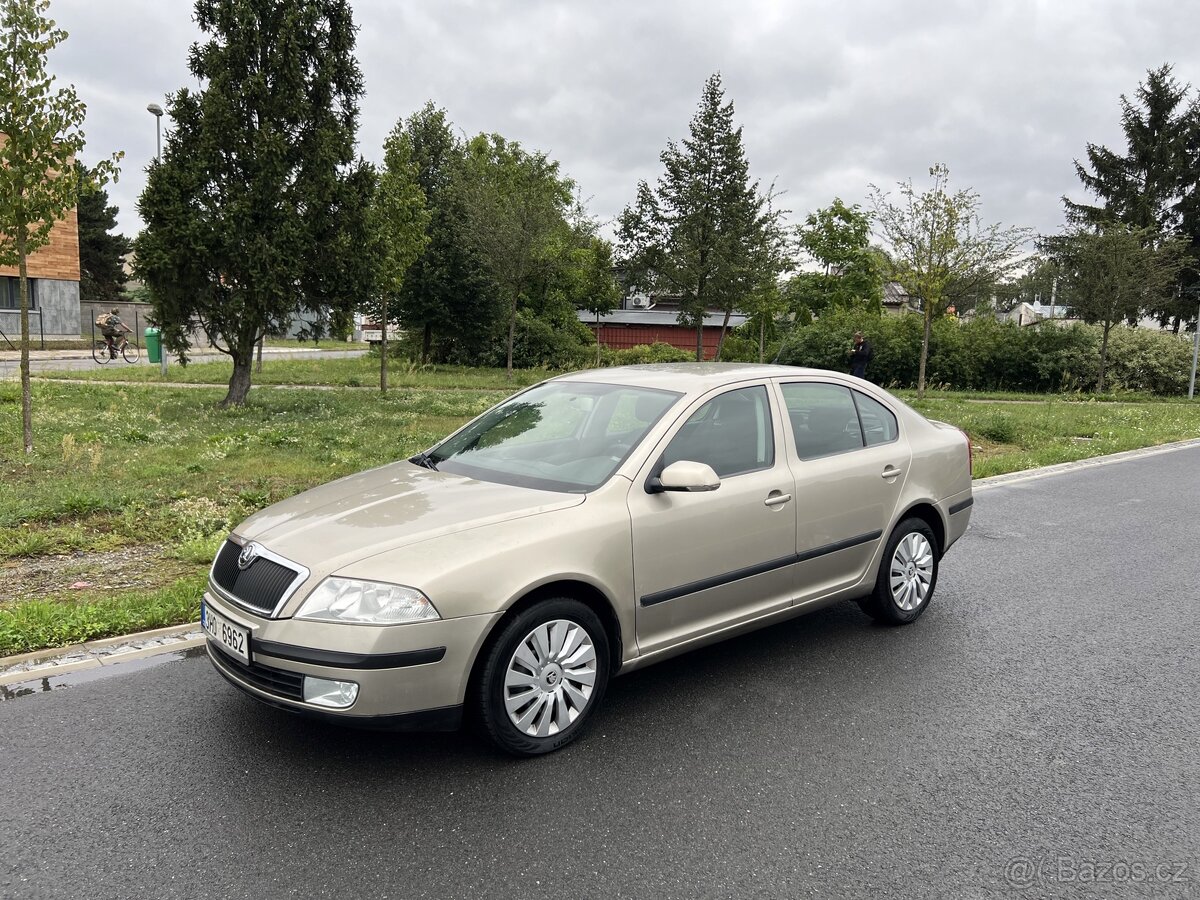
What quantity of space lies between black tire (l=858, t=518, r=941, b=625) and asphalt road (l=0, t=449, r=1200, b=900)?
29 cm

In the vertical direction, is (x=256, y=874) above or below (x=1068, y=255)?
below

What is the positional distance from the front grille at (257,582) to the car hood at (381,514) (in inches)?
2.6

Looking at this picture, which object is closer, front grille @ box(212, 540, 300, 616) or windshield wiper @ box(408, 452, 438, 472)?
front grille @ box(212, 540, 300, 616)

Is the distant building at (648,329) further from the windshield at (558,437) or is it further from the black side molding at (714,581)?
the black side molding at (714,581)

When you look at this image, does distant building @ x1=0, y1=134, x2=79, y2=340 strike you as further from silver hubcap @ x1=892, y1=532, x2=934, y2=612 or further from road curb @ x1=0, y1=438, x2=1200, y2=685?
silver hubcap @ x1=892, y1=532, x2=934, y2=612

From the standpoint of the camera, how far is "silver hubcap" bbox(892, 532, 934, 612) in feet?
17.4

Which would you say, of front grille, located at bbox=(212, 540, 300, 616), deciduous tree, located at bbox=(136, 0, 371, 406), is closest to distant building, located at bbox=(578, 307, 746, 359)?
deciduous tree, located at bbox=(136, 0, 371, 406)

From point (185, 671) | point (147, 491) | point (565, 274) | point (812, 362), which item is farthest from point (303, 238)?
point (565, 274)

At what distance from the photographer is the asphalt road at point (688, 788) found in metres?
2.86

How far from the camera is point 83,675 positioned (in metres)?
4.37

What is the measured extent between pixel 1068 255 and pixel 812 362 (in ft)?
28.3

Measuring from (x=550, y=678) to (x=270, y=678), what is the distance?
3.52 feet

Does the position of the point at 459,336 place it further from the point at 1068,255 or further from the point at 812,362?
the point at 1068,255

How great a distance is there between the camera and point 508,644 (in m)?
3.47
